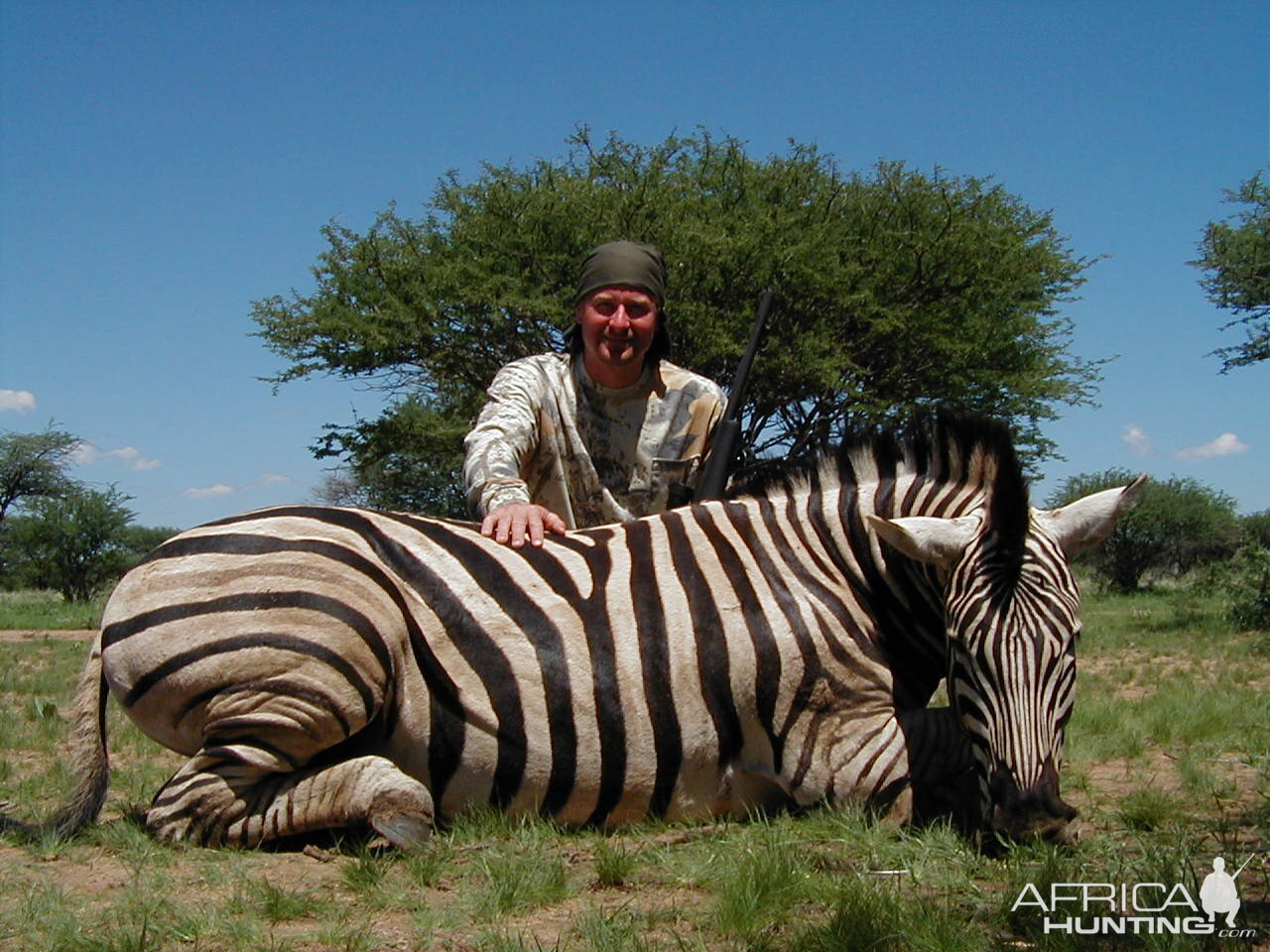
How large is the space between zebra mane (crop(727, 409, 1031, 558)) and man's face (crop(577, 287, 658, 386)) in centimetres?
106

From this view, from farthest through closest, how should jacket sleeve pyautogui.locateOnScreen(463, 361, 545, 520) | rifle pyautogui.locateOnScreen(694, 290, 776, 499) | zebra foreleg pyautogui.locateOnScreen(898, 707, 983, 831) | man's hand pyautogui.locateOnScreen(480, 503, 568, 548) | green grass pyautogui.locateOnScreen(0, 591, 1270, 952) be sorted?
rifle pyautogui.locateOnScreen(694, 290, 776, 499), jacket sleeve pyautogui.locateOnScreen(463, 361, 545, 520), man's hand pyautogui.locateOnScreen(480, 503, 568, 548), zebra foreleg pyautogui.locateOnScreen(898, 707, 983, 831), green grass pyautogui.locateOnScreen(0, 591, 1270, 952)

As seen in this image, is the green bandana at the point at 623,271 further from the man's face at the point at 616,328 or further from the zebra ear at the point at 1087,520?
the zebra ear at the point at 1087,520

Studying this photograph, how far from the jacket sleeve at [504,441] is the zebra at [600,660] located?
15.4 inches

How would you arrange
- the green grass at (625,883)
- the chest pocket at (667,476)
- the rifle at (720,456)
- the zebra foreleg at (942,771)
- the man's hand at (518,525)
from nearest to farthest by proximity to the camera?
the green grass at (625,883) < the zebra foreleg at (942,771) < the man's hand at (518,525) < the rifle at (720,456) < the chest pocket at (667,476)

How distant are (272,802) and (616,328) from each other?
236 centimetres

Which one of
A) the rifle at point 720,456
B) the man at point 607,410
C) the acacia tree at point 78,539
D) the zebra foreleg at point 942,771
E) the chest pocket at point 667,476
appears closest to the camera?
the zebra foreleg at point 942,771

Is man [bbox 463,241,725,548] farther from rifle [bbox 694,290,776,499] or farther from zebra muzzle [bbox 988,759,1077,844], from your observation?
zebra muzzle [bbox 988,759,1077,844]

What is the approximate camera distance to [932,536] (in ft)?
10.0

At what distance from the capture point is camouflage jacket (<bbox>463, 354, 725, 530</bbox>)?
15.2 ft

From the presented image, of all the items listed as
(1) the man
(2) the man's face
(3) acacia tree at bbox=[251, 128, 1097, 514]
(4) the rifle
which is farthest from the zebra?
(3) acacia tree at bbox=[251, 128, 1097, 514]

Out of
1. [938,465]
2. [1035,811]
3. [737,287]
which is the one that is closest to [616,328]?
[938,465]

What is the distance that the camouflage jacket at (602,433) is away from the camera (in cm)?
464

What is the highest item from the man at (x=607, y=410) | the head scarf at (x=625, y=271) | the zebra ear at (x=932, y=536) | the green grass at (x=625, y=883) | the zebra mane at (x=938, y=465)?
the head scarf at (x=625, y=271)

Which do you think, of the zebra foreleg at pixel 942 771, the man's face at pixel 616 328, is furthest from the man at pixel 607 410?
the zebra foreleg at pixel 942 771
